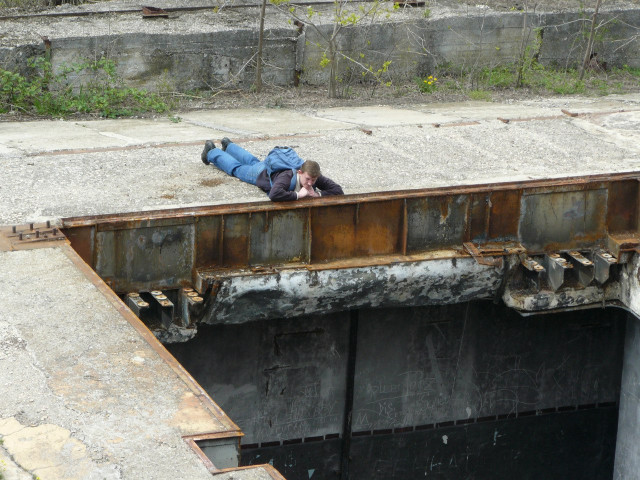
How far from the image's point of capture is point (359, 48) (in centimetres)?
1459

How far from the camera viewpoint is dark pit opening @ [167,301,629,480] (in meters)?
10.2

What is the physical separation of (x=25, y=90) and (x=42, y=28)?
3.91ft

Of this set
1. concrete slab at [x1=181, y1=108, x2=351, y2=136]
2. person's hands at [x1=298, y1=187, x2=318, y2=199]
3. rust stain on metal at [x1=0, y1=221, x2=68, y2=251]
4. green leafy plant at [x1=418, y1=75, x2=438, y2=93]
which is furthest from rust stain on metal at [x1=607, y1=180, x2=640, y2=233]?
rust stain on metal at [x1=0, y1=221, x2=68, y2=251]

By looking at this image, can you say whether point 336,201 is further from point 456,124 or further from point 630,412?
point 630,412

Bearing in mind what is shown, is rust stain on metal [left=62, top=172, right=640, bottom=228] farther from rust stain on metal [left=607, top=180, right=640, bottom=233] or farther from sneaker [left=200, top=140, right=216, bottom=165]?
sneaker [left=200, top=140, right=216, bottom=165]

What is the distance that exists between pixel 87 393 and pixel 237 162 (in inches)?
171

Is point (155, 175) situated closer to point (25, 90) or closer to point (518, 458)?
point (25, 90)

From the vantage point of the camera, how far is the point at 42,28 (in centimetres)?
1318

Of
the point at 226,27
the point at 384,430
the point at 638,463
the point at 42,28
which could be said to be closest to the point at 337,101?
the point at 226,27

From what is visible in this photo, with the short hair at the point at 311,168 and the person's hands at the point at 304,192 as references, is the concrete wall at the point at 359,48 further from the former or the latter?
the short hair at the point at 311,168

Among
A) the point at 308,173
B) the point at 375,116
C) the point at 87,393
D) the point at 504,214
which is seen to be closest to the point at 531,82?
the point at 375,116

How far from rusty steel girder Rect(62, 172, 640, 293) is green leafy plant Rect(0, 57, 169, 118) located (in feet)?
14.4

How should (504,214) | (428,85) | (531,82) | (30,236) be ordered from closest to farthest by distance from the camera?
1. (30,236)
2. (504,214)
3. (428,85)
4. (531,82)

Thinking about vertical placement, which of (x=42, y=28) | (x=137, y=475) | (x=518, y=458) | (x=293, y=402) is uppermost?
(x=42, y=28)
